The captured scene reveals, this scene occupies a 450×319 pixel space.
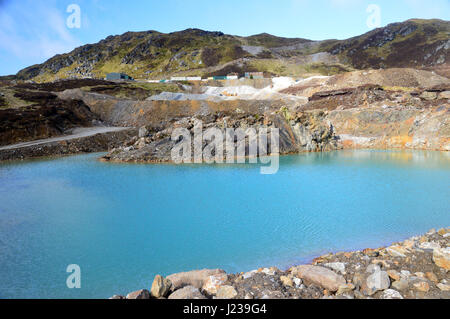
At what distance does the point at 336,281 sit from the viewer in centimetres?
687

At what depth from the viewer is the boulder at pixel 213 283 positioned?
698 cm

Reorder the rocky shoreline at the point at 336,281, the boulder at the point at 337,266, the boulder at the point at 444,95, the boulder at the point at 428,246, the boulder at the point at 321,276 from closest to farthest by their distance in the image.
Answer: the rocky shoreline at the point at 336,281 → the boulder at the point at 321,276 → the boulder at the point at 337,266 → the boulder at the point at 428,246 → the boulder at the point at 444,95

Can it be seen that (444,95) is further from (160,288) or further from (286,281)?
(160,288)

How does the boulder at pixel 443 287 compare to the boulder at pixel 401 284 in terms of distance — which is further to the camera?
the boulder at pixel 401 284

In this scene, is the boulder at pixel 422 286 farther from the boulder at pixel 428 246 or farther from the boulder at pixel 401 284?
the boulder at pixel 428 246

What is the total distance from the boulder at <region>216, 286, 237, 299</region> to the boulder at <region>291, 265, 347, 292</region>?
1.72 meters

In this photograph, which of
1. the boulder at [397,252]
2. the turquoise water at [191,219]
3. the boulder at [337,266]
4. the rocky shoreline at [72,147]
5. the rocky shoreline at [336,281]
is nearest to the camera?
the rocky shoreline at [336,281]

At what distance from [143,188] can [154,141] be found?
12.0 meters

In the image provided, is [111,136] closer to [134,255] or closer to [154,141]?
[154,141]

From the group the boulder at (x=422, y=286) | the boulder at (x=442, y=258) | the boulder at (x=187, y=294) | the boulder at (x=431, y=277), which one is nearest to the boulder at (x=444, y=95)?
the boulder at (x=442, y=258)

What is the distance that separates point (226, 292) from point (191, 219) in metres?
6.63

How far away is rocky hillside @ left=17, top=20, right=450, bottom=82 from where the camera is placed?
120 metres

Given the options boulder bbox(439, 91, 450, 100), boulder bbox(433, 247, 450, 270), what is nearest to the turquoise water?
boulder bbox(433, 247, 450, 270)
